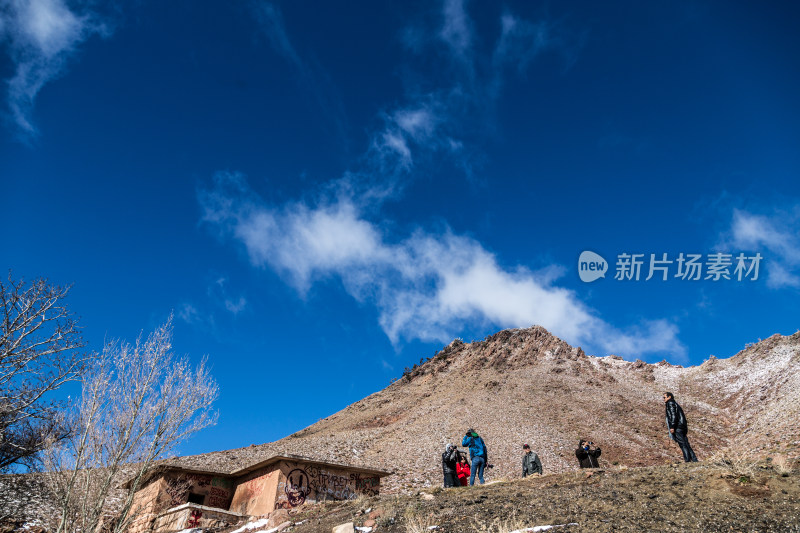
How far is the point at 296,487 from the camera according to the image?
1825 centimetres

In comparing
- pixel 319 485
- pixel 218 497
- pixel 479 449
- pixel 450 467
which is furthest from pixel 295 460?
pixel 479 449

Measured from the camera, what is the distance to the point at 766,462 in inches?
357

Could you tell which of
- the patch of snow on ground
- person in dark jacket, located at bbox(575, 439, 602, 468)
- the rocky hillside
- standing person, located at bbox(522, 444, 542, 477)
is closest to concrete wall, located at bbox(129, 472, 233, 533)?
the rocky hillside

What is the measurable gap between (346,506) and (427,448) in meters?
25.7

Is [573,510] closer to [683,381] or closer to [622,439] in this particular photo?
[622,439]

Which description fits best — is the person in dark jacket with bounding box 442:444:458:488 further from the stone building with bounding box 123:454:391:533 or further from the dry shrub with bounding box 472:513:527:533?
the stone building with bounding box 123:454:391:533

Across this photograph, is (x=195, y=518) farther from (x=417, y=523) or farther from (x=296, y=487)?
(x=417, y=523)

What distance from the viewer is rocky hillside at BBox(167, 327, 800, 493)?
110 ft

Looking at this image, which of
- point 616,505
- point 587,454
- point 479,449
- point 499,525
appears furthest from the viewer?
point 587,454

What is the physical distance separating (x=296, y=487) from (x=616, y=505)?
45.6 feet

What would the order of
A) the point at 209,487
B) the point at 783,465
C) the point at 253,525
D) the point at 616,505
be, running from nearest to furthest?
1. the point at 616,505
2. the point at 783,465
3. the point at 253,525
4. the point at 209,487

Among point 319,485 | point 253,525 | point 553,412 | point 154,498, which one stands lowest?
point 253,525

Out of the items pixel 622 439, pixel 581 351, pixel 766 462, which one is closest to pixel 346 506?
pixel 766 462

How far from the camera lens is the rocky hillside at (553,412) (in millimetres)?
33406
